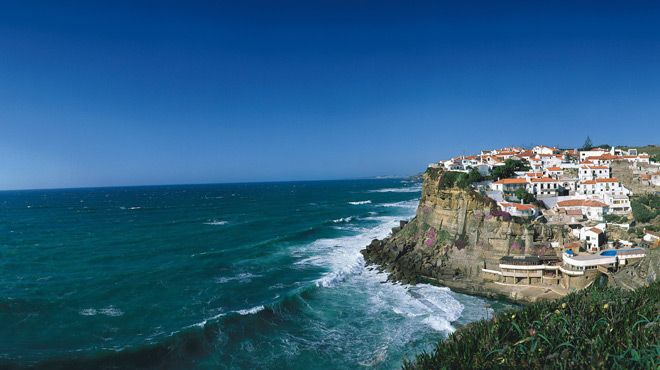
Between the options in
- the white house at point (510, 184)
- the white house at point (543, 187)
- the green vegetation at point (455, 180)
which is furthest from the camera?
the white house at point (543, 187)

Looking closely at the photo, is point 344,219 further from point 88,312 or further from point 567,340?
point 567,340

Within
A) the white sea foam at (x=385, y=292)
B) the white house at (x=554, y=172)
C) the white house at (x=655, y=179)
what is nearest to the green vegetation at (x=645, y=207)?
the white house at (x=655, y=179)

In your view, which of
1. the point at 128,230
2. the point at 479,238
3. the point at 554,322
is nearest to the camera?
the point at 554,322

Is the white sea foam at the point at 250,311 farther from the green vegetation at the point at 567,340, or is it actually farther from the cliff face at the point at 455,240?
the green vegetation at the point at 567,340

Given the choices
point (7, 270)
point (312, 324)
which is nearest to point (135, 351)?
point (312, 324)

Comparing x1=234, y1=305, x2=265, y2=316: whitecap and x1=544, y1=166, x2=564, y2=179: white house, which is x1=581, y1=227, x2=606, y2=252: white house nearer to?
x1=544, y1=166, x2=564, y2=179: white house

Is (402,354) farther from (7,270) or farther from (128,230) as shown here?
(128,230)
